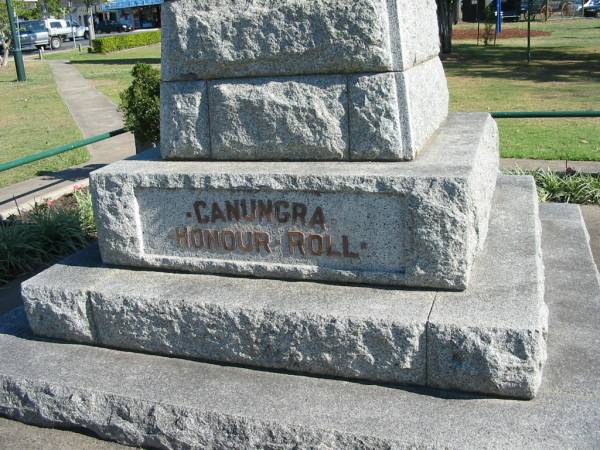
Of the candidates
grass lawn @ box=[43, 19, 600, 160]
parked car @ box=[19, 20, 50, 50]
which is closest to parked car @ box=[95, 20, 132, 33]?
parked car @ box=[19, 20, 50, 50]

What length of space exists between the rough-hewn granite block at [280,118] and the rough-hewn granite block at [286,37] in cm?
7

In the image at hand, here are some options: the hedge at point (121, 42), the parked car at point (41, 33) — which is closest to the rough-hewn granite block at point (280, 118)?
the hedge at point (121, 42)

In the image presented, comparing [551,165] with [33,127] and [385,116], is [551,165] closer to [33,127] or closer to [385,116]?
[385,116]

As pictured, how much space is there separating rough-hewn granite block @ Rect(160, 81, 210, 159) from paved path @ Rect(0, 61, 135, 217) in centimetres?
377

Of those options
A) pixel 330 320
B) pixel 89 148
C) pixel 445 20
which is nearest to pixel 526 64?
pixel 445 20

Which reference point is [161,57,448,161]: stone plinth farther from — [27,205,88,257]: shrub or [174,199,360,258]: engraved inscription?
[27,205,88,257]: shrub

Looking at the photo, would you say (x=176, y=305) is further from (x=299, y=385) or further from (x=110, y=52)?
(x=110, y=52)

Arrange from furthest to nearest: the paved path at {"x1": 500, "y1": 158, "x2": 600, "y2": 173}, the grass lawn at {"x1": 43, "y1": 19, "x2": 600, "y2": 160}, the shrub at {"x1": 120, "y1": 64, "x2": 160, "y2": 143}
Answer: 1. the grass lawn at {"x1": 43, "y1": 19, "x2": 600, "y2": 160}
2. the paved path at {"x1": 500, "y1": 158, "x2": 600, "y2": 173}
3. the shrub at {"x1": 120, "y1": 64, "x2": 160, "y2": 143}

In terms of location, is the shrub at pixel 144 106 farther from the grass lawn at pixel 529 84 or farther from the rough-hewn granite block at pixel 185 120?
the grass lawn at pixel 529 84

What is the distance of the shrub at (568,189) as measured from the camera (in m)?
6.29

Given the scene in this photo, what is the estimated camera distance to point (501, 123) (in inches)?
446

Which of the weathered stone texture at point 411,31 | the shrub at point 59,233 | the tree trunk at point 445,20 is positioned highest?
the tree trunk at point 445,20

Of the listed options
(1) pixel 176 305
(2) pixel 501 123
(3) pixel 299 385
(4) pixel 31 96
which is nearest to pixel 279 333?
(3) pixel 299 385

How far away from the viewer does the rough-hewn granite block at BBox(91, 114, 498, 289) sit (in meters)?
3.00
